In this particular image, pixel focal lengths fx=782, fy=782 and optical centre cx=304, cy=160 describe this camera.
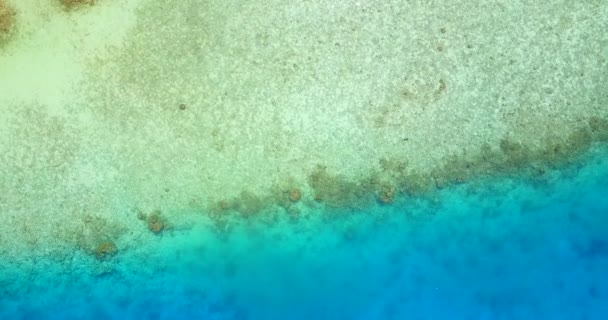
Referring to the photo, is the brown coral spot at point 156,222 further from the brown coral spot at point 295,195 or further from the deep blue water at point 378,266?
the brown coral spot at point 295,195

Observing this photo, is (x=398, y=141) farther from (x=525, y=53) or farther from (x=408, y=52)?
(x=525, y=53)

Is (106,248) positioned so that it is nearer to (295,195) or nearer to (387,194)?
(295,195)

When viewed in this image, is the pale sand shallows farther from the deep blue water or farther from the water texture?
the deep blue water

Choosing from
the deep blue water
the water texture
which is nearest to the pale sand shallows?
the water texture

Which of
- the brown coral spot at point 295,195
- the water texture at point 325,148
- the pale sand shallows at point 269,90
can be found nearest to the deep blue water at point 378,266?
the water texture at point 325,148

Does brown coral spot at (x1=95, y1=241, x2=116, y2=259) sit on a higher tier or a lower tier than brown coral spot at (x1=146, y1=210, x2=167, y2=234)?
higher

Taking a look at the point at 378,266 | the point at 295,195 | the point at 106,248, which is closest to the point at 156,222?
the point at 106,248
